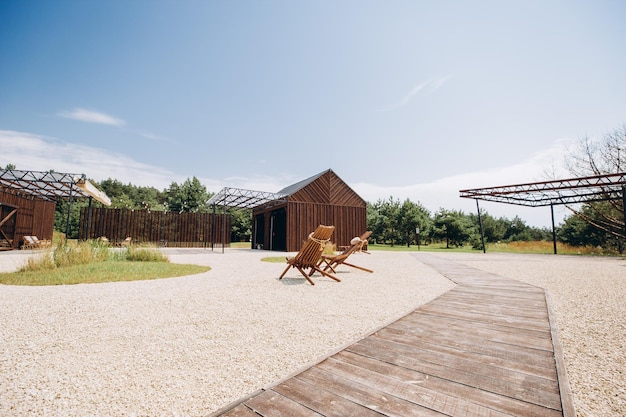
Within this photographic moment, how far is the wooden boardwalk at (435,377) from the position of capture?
129 centimetres

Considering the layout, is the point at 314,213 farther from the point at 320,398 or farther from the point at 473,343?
the point at 320,398

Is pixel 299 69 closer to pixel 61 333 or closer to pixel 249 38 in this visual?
pixel 249 38

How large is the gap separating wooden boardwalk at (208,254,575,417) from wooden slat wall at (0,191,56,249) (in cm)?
1895

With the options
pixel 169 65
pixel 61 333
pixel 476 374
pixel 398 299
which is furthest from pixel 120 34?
pixel 476 374

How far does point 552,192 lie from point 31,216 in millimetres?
27789

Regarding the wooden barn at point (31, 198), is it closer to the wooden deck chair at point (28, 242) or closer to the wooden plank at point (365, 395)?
the wooden deck chair at point (28, 242)

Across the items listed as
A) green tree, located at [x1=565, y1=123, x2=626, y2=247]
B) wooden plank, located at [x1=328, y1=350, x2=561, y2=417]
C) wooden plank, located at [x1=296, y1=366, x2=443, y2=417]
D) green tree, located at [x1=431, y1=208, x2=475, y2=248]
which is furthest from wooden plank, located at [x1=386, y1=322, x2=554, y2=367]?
green tree, located at [x1=431, y1=208, x2=475, y2=248]

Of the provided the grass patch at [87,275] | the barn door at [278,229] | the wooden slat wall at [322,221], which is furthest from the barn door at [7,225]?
the wooden slat wall at [322,221]

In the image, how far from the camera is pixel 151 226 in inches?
782

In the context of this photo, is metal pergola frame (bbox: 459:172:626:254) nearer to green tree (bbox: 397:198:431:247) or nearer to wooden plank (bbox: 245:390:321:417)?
green tree (bbox: 397:198:431:247)

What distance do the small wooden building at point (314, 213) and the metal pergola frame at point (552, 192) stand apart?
21.8 feet

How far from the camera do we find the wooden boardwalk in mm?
1294

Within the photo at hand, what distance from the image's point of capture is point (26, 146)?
15461 mm

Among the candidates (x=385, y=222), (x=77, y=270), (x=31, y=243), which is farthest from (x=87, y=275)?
(x=385, y=222)
